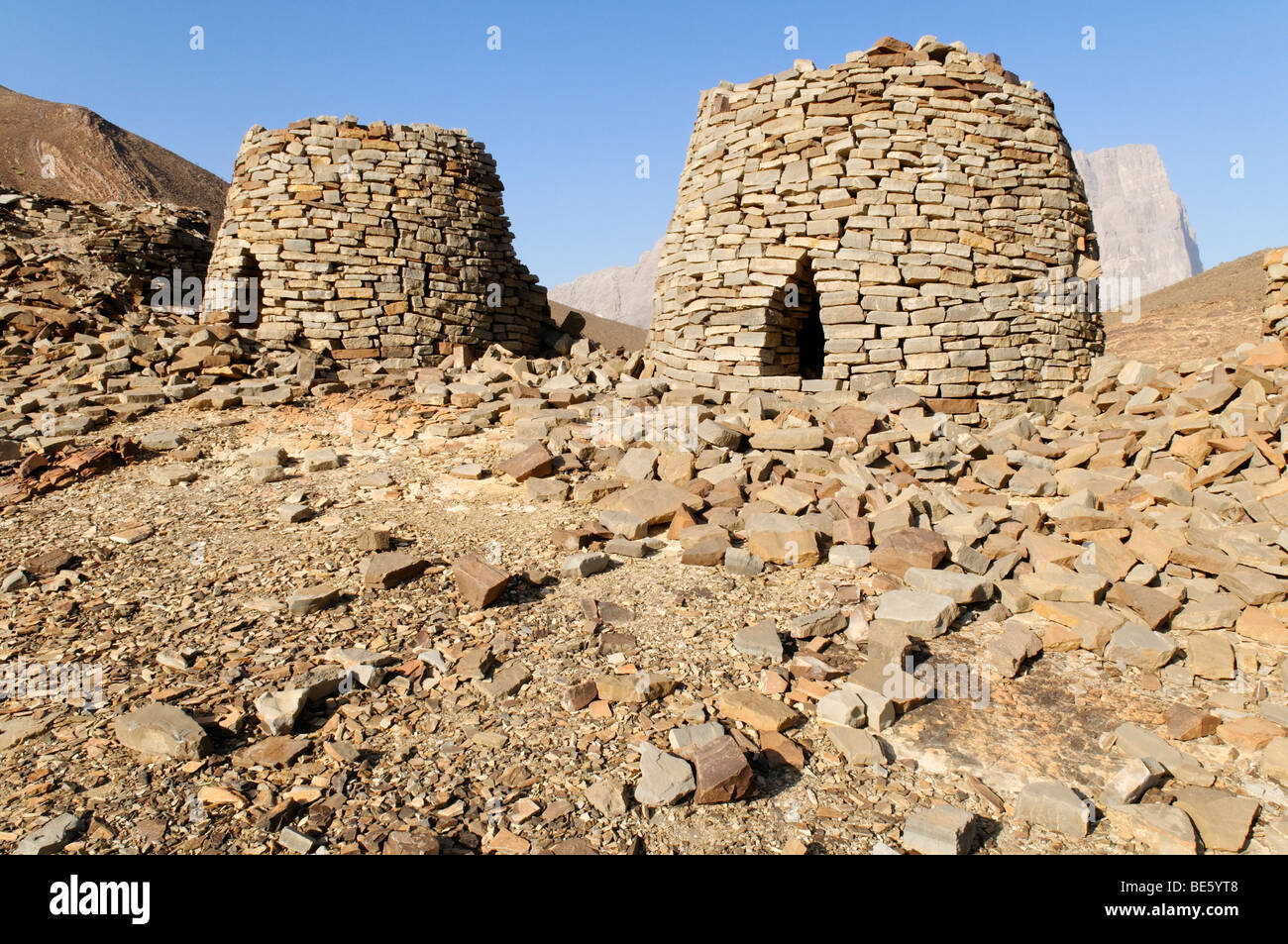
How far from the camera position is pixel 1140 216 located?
3718 inches

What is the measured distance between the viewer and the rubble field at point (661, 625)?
2809 millimetres

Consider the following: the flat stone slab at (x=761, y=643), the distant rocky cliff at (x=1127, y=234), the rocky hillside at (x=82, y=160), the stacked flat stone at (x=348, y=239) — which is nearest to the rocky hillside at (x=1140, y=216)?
the distant rocky cliff at (x=1127, y=234)

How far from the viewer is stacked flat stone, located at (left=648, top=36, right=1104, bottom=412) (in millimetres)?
7090

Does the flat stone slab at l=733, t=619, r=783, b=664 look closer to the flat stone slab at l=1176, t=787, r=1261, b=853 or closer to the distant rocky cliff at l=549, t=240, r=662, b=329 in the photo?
the flat stone slab at l=1176, t=787, r=1261, b=853

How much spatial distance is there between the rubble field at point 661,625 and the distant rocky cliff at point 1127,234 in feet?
223

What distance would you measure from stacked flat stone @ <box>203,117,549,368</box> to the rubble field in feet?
6.82

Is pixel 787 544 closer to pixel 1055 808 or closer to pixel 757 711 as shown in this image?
pixel 757 711

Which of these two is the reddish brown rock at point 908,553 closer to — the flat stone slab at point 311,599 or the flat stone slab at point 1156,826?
the flat stone slab at point 1156,826

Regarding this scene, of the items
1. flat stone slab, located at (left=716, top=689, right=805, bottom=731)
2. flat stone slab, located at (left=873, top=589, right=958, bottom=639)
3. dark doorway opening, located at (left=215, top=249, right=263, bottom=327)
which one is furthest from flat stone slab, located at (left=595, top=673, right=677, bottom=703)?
dark doorway opening, located at (left=215, top=249, right=263, bottom=327)
